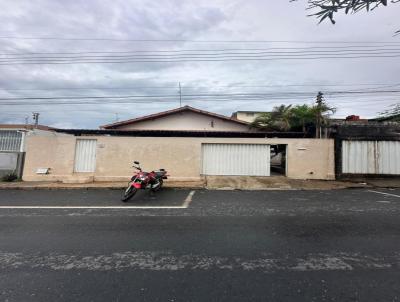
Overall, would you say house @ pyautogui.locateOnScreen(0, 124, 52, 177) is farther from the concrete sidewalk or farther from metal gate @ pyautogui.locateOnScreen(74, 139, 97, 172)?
metal gate @ pyautogui.locateOnScreen(74, 139, 97, 172)

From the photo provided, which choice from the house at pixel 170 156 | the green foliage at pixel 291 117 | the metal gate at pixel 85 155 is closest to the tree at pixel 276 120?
the green foliage at pixel 291 117

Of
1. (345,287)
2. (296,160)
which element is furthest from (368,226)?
(296,160)

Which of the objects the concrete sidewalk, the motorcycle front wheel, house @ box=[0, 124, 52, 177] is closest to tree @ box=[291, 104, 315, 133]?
the concrete sidewalk

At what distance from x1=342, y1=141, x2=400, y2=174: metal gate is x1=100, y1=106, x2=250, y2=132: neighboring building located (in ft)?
22.8

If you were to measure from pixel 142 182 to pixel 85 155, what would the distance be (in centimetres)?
595

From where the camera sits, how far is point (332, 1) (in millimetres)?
2867

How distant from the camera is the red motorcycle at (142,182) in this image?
8.26 metres

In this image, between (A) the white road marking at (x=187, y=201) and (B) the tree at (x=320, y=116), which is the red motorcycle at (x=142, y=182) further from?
(B) the tree at (x=320, y=116)

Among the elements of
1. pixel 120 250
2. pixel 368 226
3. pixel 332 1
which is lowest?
pixel 120 250

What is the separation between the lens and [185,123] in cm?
1873

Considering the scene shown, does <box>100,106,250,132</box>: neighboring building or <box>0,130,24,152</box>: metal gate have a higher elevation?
<box>100,106,250,132</box>: neighboring building

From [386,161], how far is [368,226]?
31.5 feet

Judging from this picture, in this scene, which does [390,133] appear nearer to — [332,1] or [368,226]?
[368,226]

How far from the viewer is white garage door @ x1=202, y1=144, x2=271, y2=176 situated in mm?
13320
